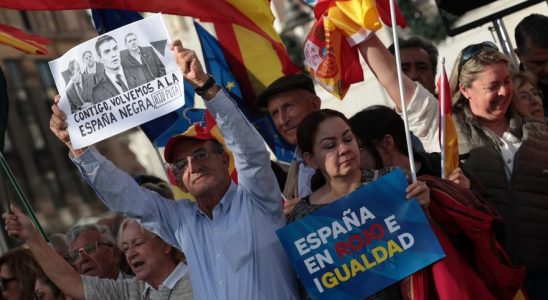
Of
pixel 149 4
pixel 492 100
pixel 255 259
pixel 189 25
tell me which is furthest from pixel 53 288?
pixel 189 25

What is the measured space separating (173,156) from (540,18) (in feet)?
7.57

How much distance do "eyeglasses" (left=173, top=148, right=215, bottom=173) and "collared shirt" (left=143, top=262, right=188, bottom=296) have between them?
0.70 metres

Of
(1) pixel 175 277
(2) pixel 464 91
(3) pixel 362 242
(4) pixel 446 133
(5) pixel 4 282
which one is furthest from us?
(5) pixel 4 282

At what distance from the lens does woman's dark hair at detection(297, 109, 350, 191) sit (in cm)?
459

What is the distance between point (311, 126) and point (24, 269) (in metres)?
2.39

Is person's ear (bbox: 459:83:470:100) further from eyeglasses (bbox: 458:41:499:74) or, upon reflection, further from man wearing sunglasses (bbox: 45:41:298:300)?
man wearing sunglasses (bbox: 45:41:298:300)

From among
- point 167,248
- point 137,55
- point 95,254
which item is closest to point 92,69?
point 137,55

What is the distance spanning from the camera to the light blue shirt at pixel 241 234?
4500 mm

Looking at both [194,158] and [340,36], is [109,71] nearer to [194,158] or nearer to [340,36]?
[194,158]

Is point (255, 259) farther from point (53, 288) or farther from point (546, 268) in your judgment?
point (53, 288)

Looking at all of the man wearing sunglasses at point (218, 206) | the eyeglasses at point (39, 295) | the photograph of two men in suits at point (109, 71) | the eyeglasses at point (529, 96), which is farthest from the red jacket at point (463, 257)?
the eyeglasses at point (39, 295)

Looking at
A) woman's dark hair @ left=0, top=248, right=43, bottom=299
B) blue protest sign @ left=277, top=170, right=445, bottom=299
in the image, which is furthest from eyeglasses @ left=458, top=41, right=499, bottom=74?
woman's dark hair @ left=0, top=248, right=43, bottom=299

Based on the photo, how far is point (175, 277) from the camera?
5328 millimetres

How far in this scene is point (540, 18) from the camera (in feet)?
20.0
